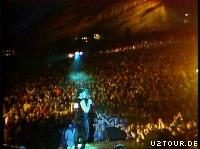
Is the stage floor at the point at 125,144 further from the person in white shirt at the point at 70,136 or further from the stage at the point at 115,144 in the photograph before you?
the person in white shirt at the point at 70,136

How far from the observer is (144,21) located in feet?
7.62

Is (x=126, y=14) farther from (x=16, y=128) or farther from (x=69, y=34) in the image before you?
(x=16, y=128)

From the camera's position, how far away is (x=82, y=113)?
231 cm

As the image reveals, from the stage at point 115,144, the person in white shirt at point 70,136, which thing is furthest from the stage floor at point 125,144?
the person in white shirt at point 70,136

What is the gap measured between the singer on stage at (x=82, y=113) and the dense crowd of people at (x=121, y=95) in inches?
1.1

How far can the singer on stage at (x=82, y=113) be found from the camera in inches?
90.7

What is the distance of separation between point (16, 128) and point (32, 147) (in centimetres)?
13

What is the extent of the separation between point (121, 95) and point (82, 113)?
23cm

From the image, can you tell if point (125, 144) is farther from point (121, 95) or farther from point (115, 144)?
point (121, 95)

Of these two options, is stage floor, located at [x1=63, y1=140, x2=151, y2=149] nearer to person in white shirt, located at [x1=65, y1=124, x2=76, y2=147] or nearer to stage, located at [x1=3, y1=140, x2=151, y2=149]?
stage, located at [x1=3, y1=140, x2=151, y2=149]

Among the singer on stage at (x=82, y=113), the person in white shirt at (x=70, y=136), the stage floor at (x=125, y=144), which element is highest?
the singer on stage at (x=82, y=113)

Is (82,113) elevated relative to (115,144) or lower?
elevated

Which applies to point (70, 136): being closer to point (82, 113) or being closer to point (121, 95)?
point (82, 113)

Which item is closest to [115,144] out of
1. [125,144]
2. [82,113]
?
[125,144]
